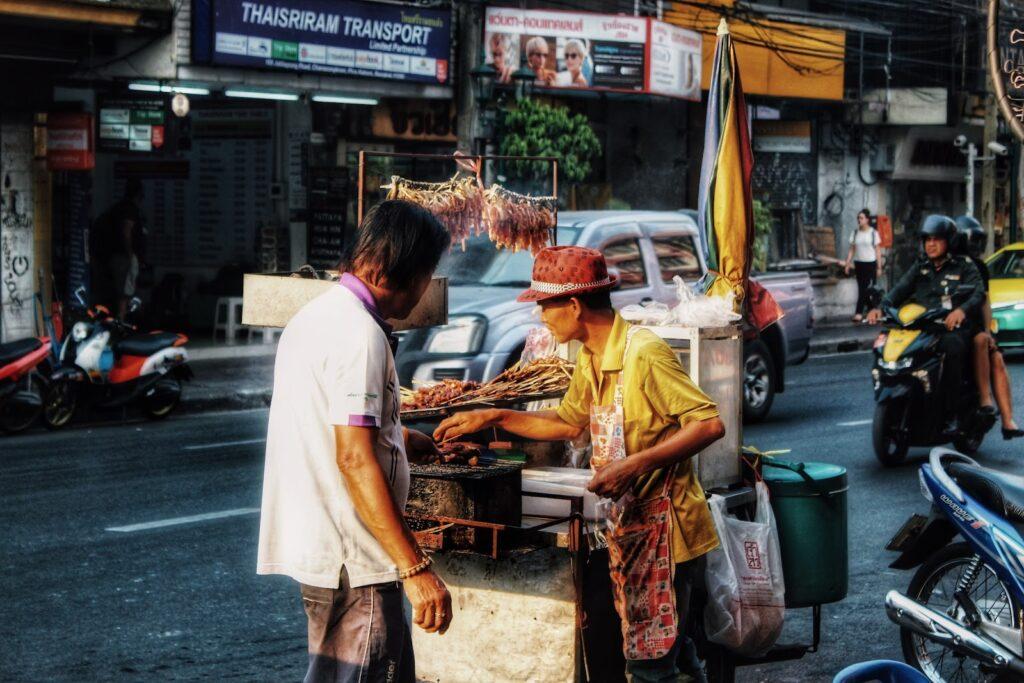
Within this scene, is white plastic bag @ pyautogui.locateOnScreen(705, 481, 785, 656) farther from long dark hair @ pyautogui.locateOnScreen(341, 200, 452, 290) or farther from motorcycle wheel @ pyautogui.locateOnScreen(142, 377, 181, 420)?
motorcycle wheel @ pyautogui.locateOnScreen(142, 377, 181, 420)

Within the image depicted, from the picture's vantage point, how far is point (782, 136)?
2659 cm

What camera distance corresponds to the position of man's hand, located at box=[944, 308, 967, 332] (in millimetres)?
10711

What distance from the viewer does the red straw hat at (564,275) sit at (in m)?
4.67

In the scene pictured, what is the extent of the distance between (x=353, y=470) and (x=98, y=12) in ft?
43.5

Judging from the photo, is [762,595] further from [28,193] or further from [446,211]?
[28,193]

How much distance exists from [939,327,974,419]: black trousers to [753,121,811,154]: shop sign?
15766 mm

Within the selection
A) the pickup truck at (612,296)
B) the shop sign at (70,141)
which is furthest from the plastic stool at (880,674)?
the shop sign at (70,141)

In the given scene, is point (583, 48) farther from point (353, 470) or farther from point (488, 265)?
point (353, 470)

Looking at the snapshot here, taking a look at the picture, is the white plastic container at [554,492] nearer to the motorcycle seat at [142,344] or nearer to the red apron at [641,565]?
the red apron at [641,565]

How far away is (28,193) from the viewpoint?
54.7 ft

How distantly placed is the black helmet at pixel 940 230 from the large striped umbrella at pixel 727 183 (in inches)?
175

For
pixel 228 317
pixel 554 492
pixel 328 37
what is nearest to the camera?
pixel 554 492

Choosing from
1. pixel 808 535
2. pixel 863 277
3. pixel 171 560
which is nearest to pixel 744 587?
pixel 808 535

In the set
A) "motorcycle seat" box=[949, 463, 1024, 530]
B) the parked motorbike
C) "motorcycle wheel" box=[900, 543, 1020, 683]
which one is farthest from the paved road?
"motorcycle seat" box=[949, 463, 1024, 530]
